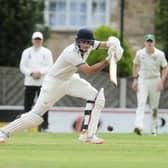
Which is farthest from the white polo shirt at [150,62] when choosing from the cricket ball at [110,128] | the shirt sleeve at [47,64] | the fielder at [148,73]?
the cricket ball at [110,128]

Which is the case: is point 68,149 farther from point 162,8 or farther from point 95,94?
point 162,8

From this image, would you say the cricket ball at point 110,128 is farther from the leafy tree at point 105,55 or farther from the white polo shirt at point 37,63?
the leafy tree at point 105,55

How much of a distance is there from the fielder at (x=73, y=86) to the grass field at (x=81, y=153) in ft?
0.89

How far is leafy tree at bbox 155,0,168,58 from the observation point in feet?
122

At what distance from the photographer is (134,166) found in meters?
10.1

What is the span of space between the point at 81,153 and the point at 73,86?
2129mm

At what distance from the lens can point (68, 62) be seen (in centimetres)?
1341

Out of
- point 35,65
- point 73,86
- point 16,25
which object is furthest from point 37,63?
point 16,25

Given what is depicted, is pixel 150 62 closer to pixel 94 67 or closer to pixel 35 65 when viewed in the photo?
pixel 35 65

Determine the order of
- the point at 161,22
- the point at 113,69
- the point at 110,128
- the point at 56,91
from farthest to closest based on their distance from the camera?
the point at 161,22 < the point at 110,128 < the point at 56,91 < the point at 113,69

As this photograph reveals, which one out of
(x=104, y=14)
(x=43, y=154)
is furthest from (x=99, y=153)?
(x=104, y=14)

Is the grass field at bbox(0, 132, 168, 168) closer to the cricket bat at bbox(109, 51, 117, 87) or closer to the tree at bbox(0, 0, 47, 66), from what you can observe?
the cricket bat at bbox(109, 51, 117, 87)

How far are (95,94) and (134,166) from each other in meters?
3.66

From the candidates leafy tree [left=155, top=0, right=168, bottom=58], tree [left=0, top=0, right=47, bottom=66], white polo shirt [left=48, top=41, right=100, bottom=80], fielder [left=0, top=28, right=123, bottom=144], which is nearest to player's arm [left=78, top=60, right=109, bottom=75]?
fielder [left=0, top=28, right=123, bottom=144]
